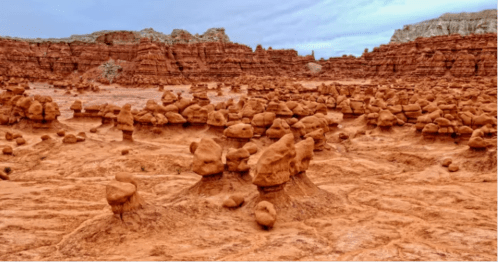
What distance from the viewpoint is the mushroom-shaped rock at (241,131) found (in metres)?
10.5

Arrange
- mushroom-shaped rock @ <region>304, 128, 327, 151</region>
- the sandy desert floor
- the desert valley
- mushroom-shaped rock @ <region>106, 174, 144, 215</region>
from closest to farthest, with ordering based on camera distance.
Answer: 1. the sandy desert floor
2. the desert valley
3. mushroom-shaped rock @ <region>106, 174, 144, 215</region>
4. mushroom-shaped rock @ <region>304, 128, 327, 151</region>

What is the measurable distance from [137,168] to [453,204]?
696 cm

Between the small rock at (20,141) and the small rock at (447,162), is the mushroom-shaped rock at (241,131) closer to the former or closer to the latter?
the small rock at (447,162)

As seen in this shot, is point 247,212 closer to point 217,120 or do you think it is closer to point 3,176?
point 3,176

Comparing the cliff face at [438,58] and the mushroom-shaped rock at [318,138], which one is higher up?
the cliff face at [438,58]

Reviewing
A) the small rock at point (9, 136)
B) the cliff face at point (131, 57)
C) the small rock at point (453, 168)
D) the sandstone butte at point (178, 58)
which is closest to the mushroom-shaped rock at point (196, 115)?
the small rock at point (9, 136)

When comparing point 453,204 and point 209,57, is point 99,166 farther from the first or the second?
point 209,57

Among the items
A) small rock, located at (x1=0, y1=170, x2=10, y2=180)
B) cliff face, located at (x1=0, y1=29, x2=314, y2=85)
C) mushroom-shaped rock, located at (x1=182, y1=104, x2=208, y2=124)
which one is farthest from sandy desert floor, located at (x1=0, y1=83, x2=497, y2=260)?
cliff face, located at (x1=0, y1=29, x2=314, y2=85)

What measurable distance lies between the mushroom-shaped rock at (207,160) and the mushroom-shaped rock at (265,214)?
1.63 m

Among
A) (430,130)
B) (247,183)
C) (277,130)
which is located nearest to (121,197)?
(247,183)

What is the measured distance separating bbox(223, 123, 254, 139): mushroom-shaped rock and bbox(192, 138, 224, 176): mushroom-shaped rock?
3249 mm

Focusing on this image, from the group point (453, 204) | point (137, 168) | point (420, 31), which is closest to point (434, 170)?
point (453, 204)

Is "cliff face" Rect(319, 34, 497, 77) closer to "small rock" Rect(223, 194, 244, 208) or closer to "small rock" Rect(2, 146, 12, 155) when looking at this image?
"small rock" Rect(223, 194, 244, 208)

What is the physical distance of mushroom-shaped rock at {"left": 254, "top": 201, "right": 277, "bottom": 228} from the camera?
5.49 metres
